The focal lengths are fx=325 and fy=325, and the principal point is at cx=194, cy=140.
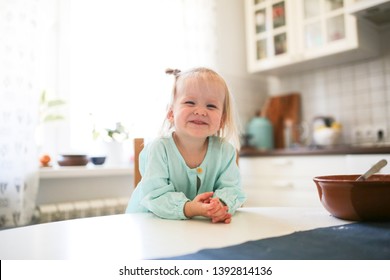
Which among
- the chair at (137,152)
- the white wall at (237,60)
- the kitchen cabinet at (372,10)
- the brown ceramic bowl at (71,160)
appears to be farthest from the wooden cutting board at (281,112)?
the chair at (137,152)

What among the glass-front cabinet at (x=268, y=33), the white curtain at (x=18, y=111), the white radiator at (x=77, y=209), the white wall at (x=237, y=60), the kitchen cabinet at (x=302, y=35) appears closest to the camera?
the white curtain at (x=18, y=111)

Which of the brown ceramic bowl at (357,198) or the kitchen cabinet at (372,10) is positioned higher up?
the kitchen cabinet at (372,10)

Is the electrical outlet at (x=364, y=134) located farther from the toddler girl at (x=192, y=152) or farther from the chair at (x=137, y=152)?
the chair at (x=137, y=152)

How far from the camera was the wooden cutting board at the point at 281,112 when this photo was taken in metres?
2.39

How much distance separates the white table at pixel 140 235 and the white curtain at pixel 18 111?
1.01m

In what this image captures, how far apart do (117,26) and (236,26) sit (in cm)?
106

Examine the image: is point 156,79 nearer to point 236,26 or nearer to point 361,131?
point 236,26

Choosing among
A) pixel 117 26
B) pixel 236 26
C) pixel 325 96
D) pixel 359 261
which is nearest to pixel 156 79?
pixel 117 26

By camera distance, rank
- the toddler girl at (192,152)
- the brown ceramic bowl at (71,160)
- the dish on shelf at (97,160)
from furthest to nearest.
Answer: the dish on shelf at (97,160) < the brown ceramic bowl at (71,160) < the toddler girl at (192,152)

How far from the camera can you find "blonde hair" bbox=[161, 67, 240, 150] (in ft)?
2.57

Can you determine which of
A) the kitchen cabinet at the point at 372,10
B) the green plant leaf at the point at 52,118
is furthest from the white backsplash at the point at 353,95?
the green plant leaf at the point at 52,118

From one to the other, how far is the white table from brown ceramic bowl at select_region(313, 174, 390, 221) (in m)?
0.02

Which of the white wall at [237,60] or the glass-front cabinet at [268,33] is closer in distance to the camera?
the glass-front cabinet at [268,33]

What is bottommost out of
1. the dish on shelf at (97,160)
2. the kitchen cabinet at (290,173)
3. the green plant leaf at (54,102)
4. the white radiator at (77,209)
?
the white radiator at (77,209)
